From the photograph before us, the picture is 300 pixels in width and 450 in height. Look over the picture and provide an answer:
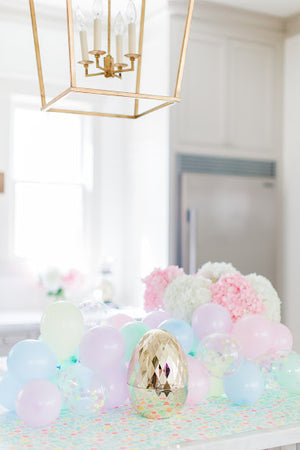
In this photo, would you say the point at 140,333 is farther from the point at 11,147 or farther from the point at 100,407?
the point at 11,147

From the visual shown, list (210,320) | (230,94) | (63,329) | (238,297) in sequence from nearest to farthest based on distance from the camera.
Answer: (63,329) → (210,320) → (238,297) → (230,94)

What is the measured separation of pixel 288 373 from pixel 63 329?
64 centimetres

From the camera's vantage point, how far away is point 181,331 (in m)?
1.75

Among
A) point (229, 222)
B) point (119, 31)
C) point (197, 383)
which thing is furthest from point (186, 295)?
point (229, 222)

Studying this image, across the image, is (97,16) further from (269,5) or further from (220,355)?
(269,5)

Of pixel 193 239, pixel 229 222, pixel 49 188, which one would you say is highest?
pixel 49 188

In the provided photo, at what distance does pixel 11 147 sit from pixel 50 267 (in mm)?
828

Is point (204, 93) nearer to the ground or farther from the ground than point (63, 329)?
farther from the ground

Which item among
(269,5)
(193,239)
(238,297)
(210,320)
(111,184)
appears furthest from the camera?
(111,184)

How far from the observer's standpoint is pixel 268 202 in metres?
4.15

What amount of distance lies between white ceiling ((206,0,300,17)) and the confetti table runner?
2875mm

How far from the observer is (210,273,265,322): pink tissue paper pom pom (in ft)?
6.24

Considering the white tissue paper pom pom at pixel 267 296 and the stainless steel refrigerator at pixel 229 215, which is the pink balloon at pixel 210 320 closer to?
the white tissue paper pom pom at pixel 267 296

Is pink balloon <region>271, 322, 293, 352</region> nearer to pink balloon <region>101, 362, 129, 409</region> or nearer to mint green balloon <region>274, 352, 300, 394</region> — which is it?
mint green balloon <region>274, 352, 300, 394</region>
